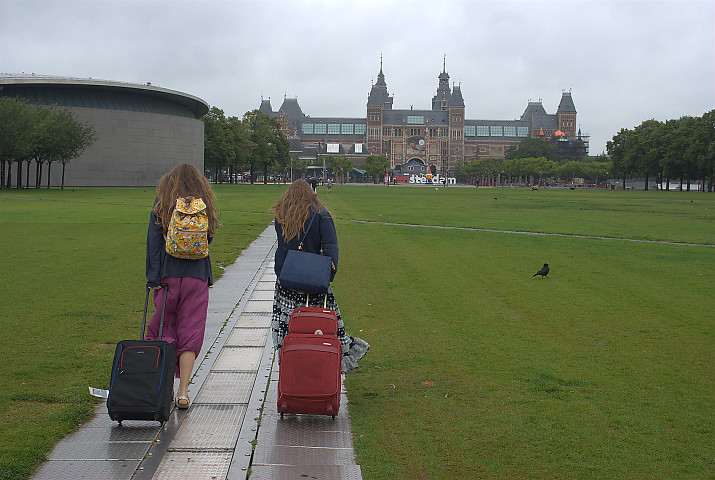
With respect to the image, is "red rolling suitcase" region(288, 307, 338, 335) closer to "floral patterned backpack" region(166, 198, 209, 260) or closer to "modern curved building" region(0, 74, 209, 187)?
"floral patterned backpack" region(166, 198, 209, 260)

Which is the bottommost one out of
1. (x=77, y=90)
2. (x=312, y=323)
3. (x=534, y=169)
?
(x=312, y=323)

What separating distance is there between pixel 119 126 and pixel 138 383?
94543mm

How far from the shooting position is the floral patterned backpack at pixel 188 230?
593 centimetres

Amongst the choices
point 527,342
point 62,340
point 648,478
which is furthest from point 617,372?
point 62,340

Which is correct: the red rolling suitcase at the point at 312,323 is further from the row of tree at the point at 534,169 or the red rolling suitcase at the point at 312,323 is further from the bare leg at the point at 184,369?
the row of tree at the point at 534,169

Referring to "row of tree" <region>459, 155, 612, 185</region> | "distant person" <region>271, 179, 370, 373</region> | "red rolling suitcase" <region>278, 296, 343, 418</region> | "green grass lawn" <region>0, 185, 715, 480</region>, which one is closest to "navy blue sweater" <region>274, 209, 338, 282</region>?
"distant person" <region>271, 179, 370, 373</region>

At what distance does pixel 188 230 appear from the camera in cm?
593

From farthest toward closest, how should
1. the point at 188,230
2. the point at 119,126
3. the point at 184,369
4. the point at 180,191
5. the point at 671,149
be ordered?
the point at 671,149 < the point at 119,126 < the point at 184,369 < the point at 180,191 < the point at 188,230

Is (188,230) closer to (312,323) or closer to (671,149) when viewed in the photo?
(312,323)

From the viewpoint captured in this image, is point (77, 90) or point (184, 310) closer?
point (184, 310)

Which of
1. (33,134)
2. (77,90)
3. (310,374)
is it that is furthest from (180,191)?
(77,90)

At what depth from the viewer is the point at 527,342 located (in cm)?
901

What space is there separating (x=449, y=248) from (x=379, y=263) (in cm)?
426

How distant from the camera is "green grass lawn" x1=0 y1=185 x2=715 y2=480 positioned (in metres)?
5.35
